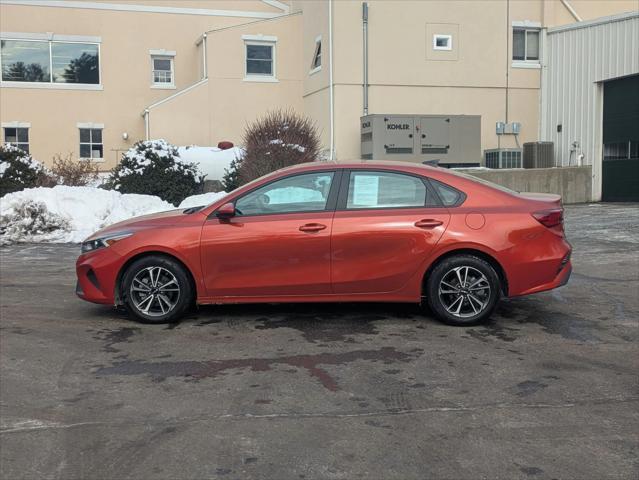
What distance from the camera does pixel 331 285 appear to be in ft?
23.1

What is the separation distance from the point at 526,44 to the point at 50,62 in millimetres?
16991

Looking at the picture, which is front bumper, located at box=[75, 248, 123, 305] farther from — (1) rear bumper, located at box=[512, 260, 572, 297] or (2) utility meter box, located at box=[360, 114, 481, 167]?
(2) utility meter box, located at box=[360, 114, 481, 167]

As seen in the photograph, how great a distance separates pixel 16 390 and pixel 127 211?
10.1 metres

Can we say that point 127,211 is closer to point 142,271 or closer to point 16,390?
point 142,271

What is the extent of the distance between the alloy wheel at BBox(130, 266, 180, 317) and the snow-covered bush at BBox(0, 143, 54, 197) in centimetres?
1088

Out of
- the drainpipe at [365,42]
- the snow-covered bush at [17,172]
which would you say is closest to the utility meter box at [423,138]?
the drainpipe at [365,42]

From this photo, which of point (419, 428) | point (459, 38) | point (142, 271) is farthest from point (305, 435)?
point (459, 38)

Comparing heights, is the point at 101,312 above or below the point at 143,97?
below

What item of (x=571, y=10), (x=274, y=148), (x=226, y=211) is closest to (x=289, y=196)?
(x=226, y=211)

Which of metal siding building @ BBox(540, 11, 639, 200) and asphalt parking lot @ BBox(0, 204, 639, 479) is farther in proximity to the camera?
metal siding building @ BBox(540, 11, 639, 200)

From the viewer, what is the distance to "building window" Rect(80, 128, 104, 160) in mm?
27547

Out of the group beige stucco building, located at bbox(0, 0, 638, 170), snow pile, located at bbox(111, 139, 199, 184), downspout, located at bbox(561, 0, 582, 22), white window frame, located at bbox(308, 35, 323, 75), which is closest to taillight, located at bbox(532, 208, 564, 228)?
snow pile, located at bbox(111, 139, 199, 184)

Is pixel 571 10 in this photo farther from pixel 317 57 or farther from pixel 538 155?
pixel 317 57

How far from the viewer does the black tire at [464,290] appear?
6.96 m
